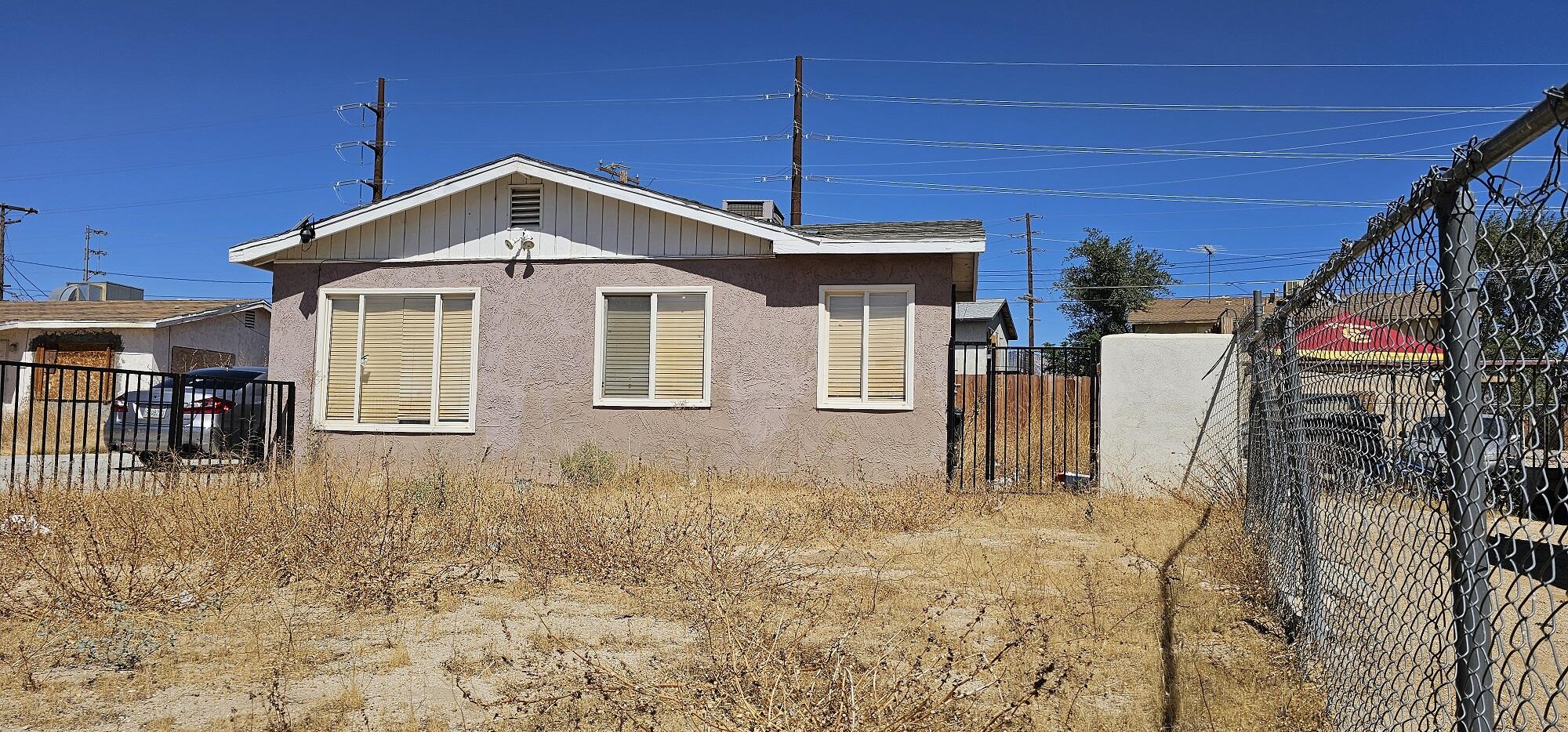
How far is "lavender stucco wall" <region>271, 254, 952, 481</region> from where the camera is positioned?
10.6m

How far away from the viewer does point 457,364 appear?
11.3 metres

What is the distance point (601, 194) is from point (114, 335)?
1747 centimetres

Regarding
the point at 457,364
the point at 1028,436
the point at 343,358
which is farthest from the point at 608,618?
the point at 343,358

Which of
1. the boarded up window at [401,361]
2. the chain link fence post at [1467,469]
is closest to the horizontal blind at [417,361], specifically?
the boarded up window at [401,361]

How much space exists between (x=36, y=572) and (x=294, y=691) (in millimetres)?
2928

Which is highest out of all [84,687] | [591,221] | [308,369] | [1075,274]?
[1075,274]

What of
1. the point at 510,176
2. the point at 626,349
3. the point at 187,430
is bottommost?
the point at 187,430

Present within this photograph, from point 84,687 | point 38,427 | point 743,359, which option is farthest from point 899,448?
point 38,427

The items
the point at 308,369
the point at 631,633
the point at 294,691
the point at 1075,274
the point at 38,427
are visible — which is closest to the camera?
the point at 294,691

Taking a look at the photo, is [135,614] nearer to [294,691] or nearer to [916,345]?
[294,691]

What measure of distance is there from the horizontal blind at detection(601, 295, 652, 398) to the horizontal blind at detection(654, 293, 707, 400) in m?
0.16

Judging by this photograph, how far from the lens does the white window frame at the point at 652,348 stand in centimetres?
1096

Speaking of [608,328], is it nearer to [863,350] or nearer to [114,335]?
[863,350]

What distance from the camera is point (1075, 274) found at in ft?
123
